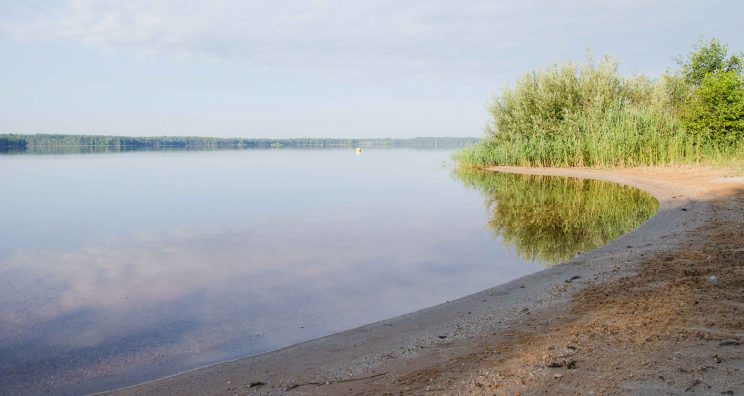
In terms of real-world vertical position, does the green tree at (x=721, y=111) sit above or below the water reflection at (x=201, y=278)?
above

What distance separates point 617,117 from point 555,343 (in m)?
28.4

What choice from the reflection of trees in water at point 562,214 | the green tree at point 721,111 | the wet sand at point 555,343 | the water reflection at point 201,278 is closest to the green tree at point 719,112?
the green tree at point 721,111

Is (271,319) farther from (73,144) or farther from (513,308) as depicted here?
(73,144)

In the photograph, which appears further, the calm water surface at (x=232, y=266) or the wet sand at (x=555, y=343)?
the calm water surface at (x=232, y=266)

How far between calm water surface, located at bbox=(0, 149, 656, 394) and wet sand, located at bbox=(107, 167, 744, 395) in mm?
935

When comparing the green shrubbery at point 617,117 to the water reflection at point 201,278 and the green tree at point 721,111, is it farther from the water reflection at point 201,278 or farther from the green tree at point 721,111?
the water reflection at point 201,278

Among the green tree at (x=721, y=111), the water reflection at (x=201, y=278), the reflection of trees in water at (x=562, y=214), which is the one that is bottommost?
the water reflection at (x=201, y=278)

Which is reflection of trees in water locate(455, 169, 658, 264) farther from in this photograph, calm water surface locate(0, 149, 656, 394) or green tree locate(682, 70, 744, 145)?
green tree locate(682, 70, 744, 145)

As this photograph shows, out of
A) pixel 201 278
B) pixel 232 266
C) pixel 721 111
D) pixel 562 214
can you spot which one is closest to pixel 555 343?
pixel 201 278

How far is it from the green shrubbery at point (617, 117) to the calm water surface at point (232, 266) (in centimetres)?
912

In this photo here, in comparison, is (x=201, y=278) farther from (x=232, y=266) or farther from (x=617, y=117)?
(x=617, y=117)

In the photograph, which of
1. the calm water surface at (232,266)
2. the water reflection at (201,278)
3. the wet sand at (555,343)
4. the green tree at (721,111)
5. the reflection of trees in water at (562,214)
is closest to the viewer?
the wet sand at (555,343)

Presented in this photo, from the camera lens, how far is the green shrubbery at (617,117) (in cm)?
2477

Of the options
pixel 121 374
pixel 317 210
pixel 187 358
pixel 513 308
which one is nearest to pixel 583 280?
pixel 513 308
